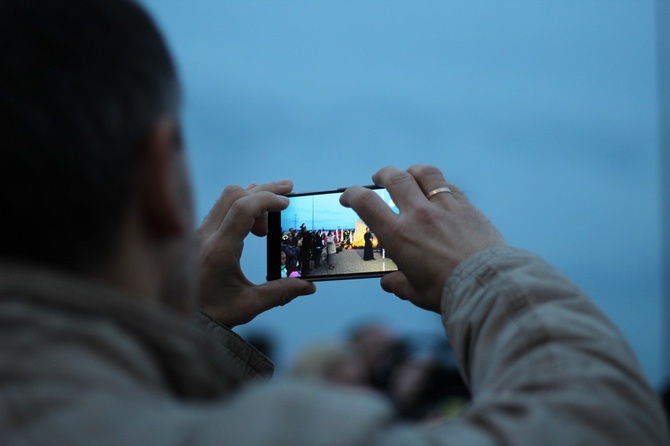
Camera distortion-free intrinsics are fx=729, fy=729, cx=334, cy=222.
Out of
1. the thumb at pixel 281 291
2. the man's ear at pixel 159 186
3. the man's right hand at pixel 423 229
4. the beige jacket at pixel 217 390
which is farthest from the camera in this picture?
the thumb at pixel 281 291

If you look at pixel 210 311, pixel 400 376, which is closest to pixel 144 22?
pixel 210 311

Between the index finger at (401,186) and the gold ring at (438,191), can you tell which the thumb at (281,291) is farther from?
the gold ring at (438,191)

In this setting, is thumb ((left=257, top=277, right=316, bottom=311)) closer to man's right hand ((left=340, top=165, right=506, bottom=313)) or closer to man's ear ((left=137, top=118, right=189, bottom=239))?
man's right hand ((left=340, top=165, right=506, bottom=313))

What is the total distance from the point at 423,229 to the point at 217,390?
61cm

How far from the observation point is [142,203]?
592 mm

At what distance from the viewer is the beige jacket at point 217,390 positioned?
46 cm

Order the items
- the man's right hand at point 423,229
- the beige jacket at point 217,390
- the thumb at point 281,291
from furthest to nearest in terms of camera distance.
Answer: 1. the thumb at point 281,291
2. the man's right hand at point 423,229
3. the beige jacket at point 217,390

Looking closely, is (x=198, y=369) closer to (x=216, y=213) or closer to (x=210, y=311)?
(x=210, y=311)

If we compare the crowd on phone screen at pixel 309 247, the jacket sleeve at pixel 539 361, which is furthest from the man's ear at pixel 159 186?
the crowd on phone screen at pixel 309 247

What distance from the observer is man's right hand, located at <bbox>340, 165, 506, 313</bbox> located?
1.06 m

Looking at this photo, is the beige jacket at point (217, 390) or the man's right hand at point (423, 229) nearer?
the beige jacket at point (217, 390)

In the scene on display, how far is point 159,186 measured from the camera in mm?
590

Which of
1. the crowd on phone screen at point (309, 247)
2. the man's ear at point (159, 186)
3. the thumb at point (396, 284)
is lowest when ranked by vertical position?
the thumb at point (396, 284)

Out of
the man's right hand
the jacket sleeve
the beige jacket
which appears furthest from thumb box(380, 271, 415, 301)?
the beige jacket
